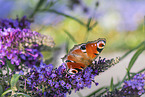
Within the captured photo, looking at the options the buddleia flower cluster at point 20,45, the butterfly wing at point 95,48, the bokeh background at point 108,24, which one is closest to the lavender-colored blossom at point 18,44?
the buddleia flower cluster at point 20,45

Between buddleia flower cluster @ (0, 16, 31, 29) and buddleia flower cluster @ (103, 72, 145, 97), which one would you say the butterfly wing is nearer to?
buddleia flower cluster @ (103, 72, 145, 97)

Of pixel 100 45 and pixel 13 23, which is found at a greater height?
pixel 13 23

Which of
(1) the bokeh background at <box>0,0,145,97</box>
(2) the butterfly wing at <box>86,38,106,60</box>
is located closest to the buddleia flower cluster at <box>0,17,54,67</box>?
(2) the butterfly wing at <box>86,38,106,60</box>

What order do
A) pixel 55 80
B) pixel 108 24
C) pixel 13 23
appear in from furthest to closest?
pixel 108 24 → pixel 13 23 → pixel 55 80

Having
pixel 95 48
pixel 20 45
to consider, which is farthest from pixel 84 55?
pixel 20 45

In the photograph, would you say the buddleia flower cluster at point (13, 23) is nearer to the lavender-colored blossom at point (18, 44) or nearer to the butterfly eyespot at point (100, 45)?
the lavender-colored blossom at point (18, 44)

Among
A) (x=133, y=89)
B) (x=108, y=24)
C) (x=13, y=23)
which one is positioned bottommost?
(x=133, y=89)

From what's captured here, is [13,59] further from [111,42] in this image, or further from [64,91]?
[111,42]

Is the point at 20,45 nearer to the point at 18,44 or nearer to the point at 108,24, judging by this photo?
the point at 18,44
